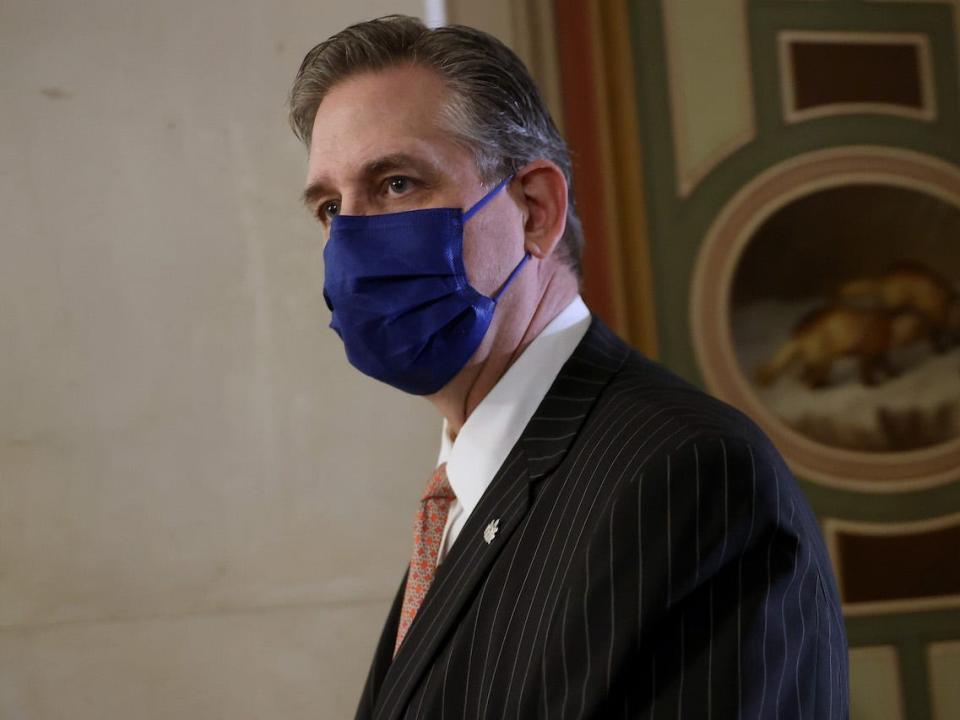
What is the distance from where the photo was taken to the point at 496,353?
5.94 feet

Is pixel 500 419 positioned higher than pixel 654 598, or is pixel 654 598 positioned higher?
pixel 500 419

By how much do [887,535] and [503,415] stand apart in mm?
2708

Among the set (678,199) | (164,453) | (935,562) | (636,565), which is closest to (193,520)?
(164,453)

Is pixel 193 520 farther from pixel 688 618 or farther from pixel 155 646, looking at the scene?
pixel 688 618

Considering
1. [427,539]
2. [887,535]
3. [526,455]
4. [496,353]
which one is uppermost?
[496,353]

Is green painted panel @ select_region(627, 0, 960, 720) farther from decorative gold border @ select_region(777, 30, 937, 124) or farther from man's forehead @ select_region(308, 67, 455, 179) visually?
man's forehead @ select_region(308, 67, 455, 179)

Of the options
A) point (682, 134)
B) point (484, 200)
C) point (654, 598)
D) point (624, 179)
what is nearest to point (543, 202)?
point (484, 200)

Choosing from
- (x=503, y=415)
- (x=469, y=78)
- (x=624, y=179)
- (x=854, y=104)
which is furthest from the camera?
(x=854, y=104)

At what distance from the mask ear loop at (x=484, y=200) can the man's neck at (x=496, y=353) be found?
0.17 metres

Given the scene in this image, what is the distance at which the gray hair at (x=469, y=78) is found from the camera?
73.1 inches

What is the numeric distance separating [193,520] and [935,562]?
2724 mm

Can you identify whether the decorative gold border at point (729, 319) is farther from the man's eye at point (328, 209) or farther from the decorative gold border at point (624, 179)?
the man's eye at point (328, 209)

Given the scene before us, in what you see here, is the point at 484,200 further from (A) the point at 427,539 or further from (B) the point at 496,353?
(A) the point at 427,539

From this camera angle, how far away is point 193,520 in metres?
2.72
